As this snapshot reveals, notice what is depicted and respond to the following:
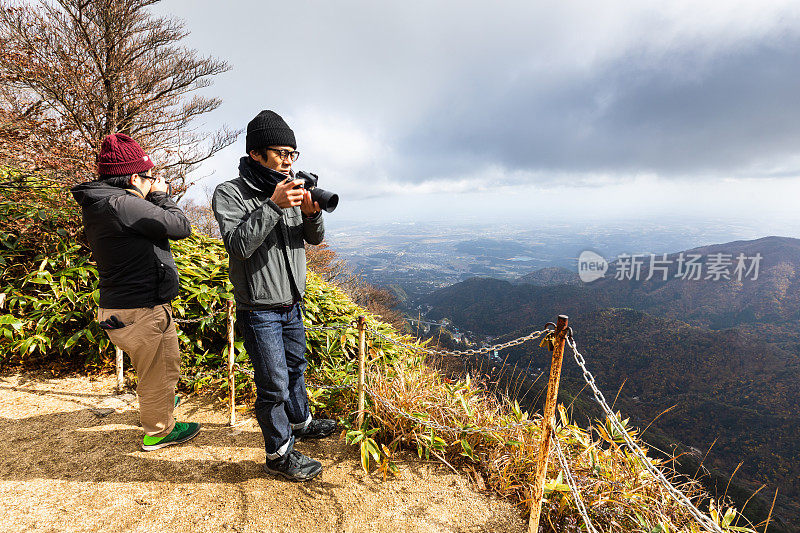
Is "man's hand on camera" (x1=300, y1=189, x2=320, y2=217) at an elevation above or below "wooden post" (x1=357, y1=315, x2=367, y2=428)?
above

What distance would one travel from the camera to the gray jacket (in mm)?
1695

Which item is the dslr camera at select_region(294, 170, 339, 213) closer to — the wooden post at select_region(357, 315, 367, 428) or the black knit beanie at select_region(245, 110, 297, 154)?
the black knit beanie at select_region(245, 110, 297, 154)

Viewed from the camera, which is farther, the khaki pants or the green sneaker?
the green sneaker

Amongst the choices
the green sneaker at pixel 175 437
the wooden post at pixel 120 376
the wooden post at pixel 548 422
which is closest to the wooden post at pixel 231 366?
the green sneaker at pixel 175 437

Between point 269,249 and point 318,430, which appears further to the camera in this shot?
point 318,430

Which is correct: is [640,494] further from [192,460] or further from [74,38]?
[74,38]

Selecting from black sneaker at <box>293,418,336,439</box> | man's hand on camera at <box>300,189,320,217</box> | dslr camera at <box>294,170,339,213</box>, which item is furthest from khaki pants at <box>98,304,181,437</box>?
dslr camera at <box>294,170,339,213</box>

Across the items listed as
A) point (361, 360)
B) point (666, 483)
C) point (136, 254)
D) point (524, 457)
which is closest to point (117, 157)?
point (136, 254)

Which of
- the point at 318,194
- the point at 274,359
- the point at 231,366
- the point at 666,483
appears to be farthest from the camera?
the point at 231,366

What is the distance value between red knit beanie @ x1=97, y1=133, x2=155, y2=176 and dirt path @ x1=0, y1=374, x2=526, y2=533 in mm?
2118

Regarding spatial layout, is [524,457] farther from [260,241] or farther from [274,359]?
[260,241]

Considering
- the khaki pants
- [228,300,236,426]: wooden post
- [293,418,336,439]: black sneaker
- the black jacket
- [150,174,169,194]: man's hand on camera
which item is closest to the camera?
the black jacket

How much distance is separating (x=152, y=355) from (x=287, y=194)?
1.58 m

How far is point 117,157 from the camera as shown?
203 cm
